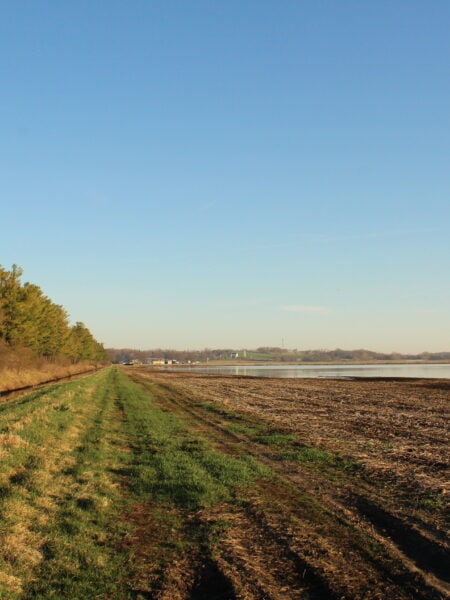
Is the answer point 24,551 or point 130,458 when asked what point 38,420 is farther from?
point 24,551

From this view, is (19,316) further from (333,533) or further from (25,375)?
(333,533)

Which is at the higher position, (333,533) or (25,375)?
(333,533)

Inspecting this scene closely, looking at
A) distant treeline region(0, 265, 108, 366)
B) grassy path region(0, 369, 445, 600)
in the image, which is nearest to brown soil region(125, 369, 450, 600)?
grassy path region(0, 369, 445, 600)

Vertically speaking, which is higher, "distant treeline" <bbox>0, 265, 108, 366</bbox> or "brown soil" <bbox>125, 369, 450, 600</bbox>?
"distant treeline" <bbox>0, 265, 108, 366</bbox>

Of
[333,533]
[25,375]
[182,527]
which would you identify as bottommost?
[25,375]

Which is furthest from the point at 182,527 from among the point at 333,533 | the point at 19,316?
the point at 19,316

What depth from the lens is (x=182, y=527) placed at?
8.16 meters

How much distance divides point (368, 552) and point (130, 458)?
818cm

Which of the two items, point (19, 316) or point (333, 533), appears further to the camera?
point (19, 316)

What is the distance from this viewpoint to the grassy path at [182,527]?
591cm

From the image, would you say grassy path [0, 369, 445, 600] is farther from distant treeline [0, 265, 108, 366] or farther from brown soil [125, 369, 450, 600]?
distant treeline [0, 265, 108, 366]

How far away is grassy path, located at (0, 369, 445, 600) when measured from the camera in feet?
19.4

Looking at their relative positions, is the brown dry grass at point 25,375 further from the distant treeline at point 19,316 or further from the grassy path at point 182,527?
the grassy path at point 182,527

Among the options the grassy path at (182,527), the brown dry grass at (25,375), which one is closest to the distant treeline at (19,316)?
the brown dry grass at (25,375)
